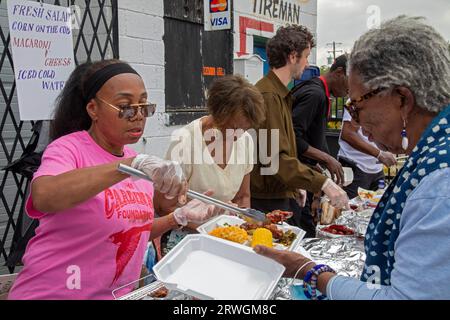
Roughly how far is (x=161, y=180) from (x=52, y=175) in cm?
38

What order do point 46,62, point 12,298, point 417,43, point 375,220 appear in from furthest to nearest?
point 46,62
point 12,298
point 375,220
point 417,43

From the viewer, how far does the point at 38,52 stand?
8.95 feet

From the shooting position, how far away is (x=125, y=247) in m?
1.68

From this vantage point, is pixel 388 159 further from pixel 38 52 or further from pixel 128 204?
pixel 38 52

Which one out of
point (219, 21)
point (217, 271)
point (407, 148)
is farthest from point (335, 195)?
point (219, 21)

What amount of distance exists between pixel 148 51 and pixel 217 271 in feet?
9.56

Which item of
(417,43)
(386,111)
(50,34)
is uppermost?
(50,34)

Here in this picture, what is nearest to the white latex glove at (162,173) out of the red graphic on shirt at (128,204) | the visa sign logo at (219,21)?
the red graphic on shirt at (128,204)

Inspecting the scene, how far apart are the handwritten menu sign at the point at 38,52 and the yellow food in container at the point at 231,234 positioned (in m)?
1.31

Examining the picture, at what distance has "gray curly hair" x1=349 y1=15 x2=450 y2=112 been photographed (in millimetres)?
1121

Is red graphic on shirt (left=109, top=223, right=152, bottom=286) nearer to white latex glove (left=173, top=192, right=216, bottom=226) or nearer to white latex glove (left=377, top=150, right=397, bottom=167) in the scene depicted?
white latex glove (left=173, top=192, right=216, bottom=226)

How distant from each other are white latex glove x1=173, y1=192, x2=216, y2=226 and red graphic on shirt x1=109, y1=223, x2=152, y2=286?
0.31 meters
